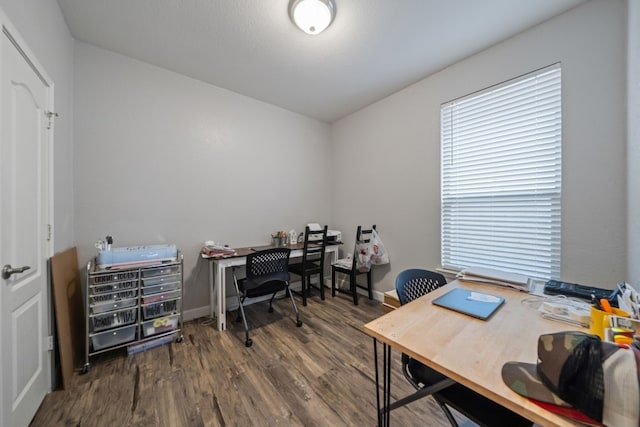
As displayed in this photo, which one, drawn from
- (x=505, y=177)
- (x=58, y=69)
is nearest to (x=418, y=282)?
(x=505, y=177)

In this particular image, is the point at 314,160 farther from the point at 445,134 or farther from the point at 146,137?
the point at 146,137

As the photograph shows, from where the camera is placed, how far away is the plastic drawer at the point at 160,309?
2029mm

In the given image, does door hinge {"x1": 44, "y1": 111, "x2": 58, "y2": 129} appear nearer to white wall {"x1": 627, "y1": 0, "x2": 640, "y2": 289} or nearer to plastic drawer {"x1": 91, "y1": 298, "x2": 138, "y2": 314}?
plastic drawer {"x1": 91, "y1": 298, "x2": 138, "y2": 314}

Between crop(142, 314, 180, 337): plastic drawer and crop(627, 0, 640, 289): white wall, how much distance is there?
336 cm

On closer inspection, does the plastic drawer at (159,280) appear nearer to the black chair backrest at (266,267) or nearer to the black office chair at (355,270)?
the black chair backrest at (266,267)

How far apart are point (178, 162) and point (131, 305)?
1482 mm

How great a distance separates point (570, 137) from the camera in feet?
5.59

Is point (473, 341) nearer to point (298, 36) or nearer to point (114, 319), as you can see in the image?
point (298, 36)

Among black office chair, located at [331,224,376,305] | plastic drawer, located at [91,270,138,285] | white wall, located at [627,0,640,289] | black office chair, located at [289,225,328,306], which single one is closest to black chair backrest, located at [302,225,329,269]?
black office chair, located at [289,225,328,306]

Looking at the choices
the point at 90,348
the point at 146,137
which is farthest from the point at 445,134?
the point at 90,348

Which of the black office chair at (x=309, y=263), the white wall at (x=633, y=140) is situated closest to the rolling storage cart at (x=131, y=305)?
the black office chair at (x=309, y=263)

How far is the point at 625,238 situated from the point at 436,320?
5.16 ft

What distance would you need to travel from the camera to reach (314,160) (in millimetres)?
3727

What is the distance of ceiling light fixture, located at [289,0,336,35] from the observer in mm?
1611
